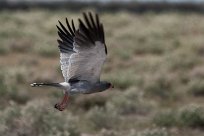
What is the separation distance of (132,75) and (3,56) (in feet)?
19.1

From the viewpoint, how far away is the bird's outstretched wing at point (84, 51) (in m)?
7.94

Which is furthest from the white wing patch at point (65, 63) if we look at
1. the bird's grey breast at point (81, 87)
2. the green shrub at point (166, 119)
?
the green shrub at point (166, 119)

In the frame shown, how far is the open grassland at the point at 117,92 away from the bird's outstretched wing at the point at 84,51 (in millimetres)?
1839

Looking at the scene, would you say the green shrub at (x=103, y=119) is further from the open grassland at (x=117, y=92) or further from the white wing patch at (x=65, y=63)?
the white wing patch at (x=65, y=63)

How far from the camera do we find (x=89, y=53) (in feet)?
27.0

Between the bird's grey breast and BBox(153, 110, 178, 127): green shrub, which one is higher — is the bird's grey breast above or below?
above

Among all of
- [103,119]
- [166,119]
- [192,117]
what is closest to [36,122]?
[103,119]

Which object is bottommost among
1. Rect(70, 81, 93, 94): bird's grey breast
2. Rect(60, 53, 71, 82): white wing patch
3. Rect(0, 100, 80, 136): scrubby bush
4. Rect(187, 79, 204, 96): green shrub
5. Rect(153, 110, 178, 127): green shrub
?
Rect(187, 79, 204, 96): green shrub

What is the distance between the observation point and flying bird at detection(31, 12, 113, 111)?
8.02 metres

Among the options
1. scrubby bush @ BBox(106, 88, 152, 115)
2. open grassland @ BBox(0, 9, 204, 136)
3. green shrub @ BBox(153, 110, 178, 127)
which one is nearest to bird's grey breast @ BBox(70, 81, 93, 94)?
open grassland @ BBox(0, 9, 204, 136)

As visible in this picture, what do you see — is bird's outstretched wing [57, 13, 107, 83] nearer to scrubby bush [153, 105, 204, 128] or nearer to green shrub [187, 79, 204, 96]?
scrubby bush [153, 105, 204, 128]

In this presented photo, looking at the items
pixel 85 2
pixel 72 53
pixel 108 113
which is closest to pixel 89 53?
pixel 72 53

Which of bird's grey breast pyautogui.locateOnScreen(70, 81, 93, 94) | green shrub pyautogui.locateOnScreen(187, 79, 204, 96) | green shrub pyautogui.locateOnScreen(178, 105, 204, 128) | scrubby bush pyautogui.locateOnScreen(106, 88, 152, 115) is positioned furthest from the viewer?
green shrub pyautogui.locateOnScreen(187, 79, 204, 96)

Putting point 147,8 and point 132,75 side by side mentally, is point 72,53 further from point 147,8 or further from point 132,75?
point 147,8
